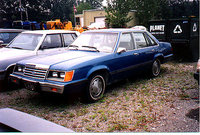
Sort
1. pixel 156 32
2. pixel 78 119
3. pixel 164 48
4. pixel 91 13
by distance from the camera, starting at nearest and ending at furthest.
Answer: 1. pixel 78 119
2. pixel 164 48
3. pixel 156 32
4. pixel 91 13

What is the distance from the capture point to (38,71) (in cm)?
437

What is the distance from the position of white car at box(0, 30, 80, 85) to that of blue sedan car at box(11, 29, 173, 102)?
2.40 feet

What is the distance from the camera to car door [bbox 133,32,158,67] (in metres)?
5.95

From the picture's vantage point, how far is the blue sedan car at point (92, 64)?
4195mm

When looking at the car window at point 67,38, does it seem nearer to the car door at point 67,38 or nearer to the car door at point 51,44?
the car door at point 67,38

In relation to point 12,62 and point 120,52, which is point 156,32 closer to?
point 120,52

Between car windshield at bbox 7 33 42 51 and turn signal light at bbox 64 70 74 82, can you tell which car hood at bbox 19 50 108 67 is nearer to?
turn signal light at bbox 64 70 74 82

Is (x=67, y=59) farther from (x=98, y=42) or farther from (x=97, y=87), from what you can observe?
(x=98, y=42)

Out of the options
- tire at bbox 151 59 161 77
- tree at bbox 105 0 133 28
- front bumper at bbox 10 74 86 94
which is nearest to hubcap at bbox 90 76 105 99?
front bumper at bbox 10 74 86 94

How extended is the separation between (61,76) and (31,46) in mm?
2610

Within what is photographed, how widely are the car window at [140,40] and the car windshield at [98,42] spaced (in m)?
0.82

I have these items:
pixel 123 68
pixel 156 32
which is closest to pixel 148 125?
pixel 123 68

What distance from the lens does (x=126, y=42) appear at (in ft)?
18.6

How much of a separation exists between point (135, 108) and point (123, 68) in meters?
1.33
